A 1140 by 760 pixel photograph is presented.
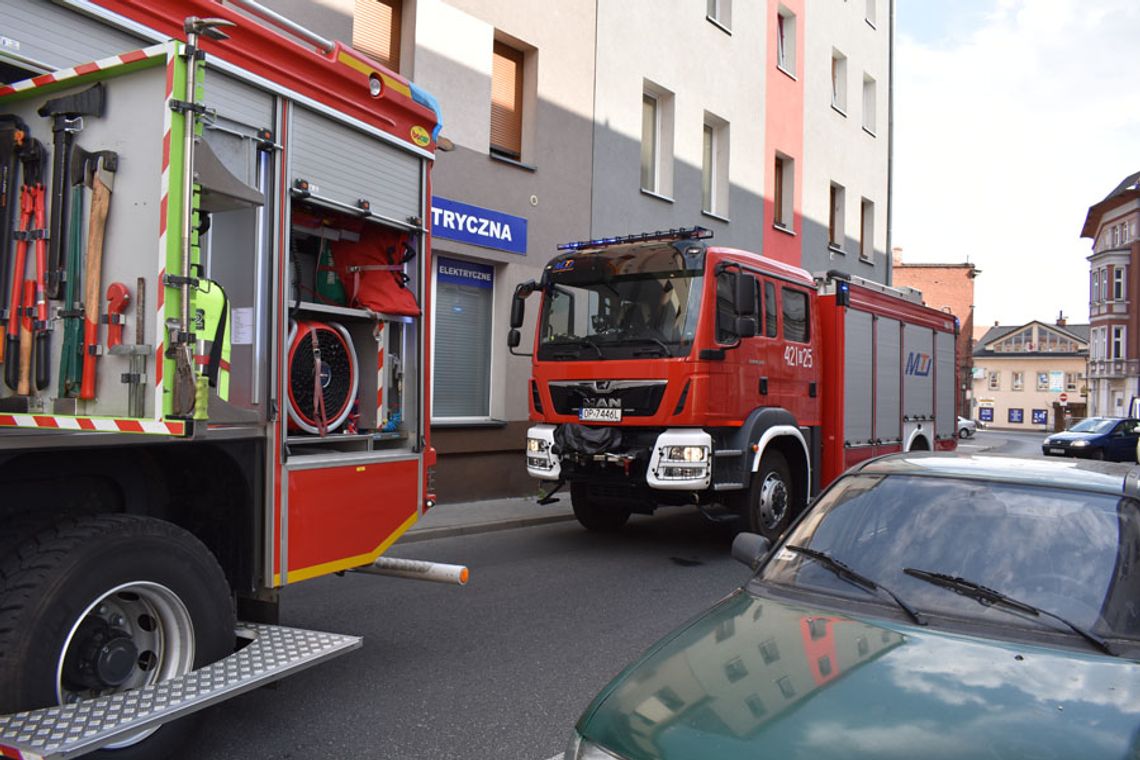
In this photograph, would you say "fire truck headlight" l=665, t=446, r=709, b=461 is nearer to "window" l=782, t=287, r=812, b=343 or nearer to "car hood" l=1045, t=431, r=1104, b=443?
"window" l=782, t=287, r=812, b=343

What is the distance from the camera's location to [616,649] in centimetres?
522

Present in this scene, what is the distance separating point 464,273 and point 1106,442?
2389cm

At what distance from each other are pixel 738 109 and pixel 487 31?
24.1ft

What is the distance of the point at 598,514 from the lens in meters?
9.66

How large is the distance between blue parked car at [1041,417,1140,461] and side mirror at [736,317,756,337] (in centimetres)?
2361

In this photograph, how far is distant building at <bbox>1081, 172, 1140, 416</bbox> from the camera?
5425 cm

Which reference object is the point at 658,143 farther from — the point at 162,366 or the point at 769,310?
the point at 162,366

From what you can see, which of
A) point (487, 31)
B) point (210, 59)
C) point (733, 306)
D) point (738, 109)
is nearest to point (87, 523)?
point (210, 59)

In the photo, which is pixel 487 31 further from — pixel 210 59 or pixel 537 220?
pixel 210 59

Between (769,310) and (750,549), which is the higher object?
(769,310)

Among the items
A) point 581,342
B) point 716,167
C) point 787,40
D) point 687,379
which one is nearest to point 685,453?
point 687,379

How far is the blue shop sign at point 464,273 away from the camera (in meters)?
11.4

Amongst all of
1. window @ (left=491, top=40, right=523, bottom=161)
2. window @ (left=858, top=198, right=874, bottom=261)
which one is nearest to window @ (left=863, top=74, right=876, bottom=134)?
window @ (left=858, top=198, right=874, bottom=261)

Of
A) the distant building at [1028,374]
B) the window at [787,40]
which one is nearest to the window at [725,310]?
the window at [787,40]
